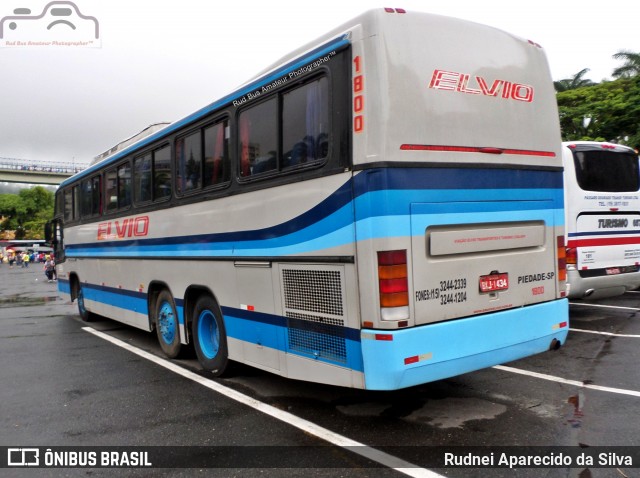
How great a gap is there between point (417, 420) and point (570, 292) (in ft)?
15.9

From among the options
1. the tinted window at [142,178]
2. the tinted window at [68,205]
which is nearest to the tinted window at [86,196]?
the tinted window at [68,205]

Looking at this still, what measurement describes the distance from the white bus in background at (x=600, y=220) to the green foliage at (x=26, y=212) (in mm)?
99091

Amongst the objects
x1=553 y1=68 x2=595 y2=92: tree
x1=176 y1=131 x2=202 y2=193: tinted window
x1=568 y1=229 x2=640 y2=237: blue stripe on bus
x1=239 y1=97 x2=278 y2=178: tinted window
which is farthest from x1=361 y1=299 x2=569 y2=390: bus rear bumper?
x1=553 y1=68 x2=595 y2=92: tree

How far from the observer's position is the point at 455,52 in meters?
4.54

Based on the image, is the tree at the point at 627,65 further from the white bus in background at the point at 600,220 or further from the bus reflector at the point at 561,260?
the bus reflector at the point at 561,260

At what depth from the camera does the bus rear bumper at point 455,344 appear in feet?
13.3

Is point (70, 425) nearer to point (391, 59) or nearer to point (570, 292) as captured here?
point (391, 59)

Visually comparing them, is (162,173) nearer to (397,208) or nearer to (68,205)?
(397,208)

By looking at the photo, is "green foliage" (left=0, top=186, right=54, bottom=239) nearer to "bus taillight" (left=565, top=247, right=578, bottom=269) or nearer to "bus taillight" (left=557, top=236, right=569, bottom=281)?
"bus taillight" (left=565, top=247, right=578, bottom=269)

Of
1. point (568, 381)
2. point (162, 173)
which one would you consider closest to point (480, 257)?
point (568, 381)

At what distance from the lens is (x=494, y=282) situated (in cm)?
468

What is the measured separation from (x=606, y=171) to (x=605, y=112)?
15990mm

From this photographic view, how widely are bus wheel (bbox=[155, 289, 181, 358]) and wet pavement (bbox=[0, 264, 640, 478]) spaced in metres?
0.27

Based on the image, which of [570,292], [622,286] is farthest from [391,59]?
[622,286]
